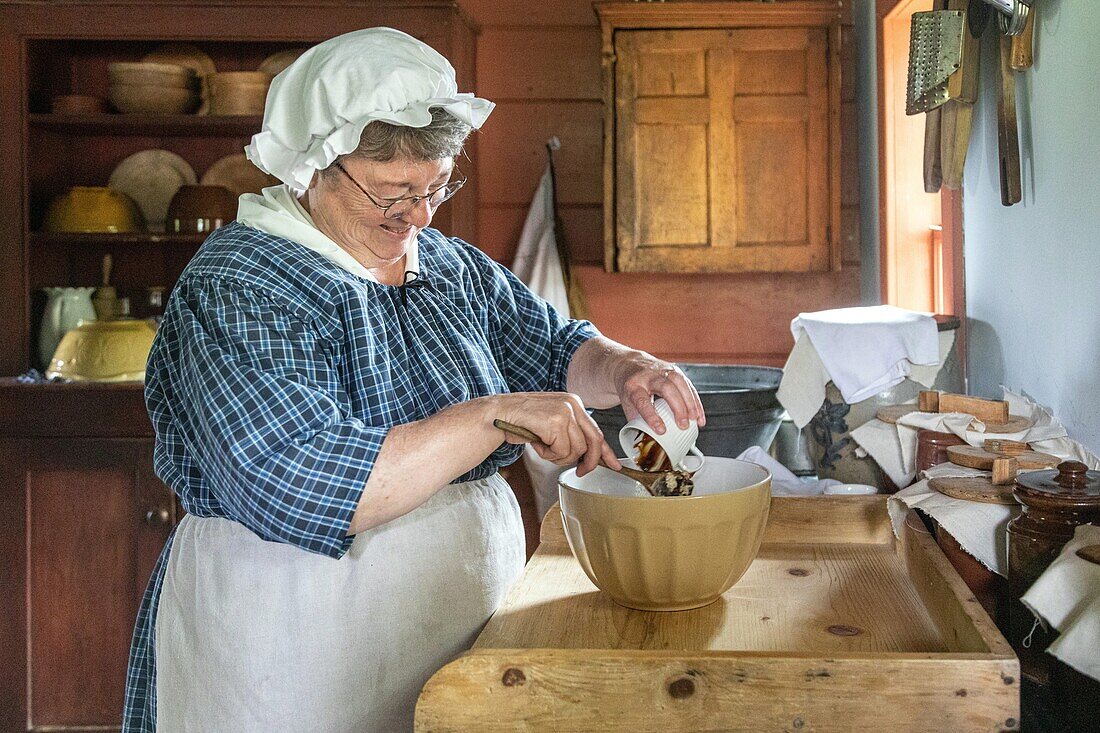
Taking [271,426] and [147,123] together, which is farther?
[147,123]

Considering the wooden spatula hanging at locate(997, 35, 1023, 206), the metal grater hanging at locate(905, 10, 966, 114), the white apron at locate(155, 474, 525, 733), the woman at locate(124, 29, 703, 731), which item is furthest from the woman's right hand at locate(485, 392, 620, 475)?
the metal grater hanging at locate(905, 10, 966, 114)

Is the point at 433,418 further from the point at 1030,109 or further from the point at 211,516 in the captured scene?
the point at 1030,109

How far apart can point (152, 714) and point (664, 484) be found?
2.51ft

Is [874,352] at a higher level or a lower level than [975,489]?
higher

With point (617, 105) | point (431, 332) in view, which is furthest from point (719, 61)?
point (431, 332)

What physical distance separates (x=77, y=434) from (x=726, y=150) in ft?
5.84

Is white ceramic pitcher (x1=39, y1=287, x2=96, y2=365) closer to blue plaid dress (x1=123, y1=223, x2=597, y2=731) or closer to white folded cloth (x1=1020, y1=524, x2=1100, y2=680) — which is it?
blue plaid dress (x1=123, y1=223, x2=597, y2=731)

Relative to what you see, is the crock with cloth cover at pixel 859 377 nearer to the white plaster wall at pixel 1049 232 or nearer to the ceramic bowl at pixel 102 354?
the white plaster wall at pixel 1049 232

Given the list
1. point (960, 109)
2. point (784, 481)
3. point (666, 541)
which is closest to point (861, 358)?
point (784, 481)

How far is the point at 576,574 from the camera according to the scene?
132 cm

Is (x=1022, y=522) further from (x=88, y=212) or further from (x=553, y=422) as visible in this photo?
(x=88, y=212)

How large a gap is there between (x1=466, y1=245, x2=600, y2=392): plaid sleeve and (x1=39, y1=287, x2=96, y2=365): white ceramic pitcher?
1689 millimetres

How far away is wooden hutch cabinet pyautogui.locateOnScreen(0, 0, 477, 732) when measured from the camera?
104 inches

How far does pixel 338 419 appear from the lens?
1102 millimetres
